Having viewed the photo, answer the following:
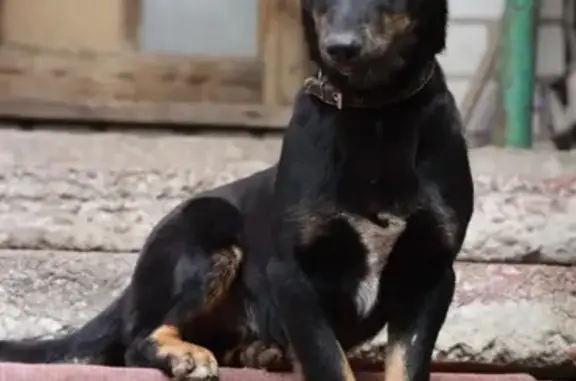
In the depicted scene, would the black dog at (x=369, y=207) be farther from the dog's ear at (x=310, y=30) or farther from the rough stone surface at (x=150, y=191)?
the rough stone surface at (x=150, y=191)

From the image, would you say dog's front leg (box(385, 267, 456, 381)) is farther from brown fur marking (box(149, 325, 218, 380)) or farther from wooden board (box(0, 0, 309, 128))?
wooden board (box(0, 0, 309, 128))

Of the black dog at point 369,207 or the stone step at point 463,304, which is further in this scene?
the stone step at point 463,304

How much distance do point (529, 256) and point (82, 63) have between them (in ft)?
4.10

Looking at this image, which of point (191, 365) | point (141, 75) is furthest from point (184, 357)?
point (141, 75)

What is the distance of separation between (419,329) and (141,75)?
58.8 inches

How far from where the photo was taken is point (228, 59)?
281cm

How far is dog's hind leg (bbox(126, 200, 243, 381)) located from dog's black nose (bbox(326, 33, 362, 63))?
47 cm

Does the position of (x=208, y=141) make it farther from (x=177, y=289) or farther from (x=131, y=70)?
(x=177, y=289)

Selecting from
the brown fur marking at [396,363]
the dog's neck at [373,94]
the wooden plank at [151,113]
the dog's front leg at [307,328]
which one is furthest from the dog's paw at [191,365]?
the wooden plank at [151,113]

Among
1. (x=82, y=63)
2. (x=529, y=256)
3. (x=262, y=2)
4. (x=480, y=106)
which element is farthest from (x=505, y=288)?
(x=82, y=63)

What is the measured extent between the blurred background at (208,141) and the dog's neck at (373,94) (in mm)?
655

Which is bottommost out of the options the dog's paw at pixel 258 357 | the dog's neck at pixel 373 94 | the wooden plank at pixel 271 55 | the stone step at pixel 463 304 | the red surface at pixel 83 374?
the stone step at pixel 463 304

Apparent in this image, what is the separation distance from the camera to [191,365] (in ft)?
4.98

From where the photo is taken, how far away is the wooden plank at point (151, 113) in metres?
2.71
